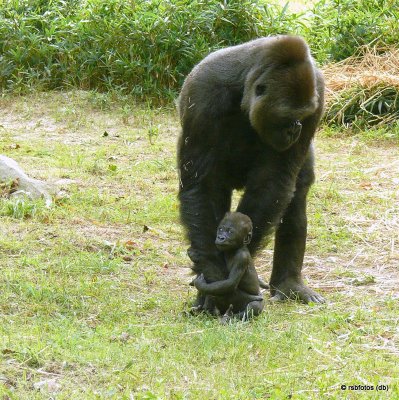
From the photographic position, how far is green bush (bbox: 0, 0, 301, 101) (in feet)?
34.6

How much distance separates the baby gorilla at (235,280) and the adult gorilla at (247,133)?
0.28 ft

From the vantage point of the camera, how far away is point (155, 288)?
18.5 ft

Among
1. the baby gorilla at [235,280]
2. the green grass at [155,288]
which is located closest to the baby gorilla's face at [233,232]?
the baby gorilla at [235,280]

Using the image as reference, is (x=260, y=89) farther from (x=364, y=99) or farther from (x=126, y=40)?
(x=126, y=40)

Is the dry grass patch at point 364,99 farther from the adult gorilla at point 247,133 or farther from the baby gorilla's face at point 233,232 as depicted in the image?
the baby gorilla's face at point 233,232

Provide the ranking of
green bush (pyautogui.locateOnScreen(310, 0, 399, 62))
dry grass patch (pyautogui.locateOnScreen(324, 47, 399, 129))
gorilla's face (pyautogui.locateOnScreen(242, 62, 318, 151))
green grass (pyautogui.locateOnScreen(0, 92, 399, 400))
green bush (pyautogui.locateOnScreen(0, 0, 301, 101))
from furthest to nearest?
green bush (pyautogui.locateOnScreen(310, 0, 399, 62))
green bush (pyautogui.locateOnScreen(0, 0, 301, 101))
dry grass patch (pyautogui.locateOnScreen(324, 47, 399, 129))
gorilla's face (pyautogui.locateOnScreen(242, 62, 318, 151))
green grass (pyautogui.locateOnScreen(0, 92, 399, 400))

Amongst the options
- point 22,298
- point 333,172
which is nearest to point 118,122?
point 333,172

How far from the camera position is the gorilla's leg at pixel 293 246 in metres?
5.53

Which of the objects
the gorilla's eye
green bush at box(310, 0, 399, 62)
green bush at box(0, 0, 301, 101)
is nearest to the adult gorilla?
the gorilla's eye

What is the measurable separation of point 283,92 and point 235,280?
1.06 metres

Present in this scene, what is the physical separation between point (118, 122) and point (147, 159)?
1368 millimetres

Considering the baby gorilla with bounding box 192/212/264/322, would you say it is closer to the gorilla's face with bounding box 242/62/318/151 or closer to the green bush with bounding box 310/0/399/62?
the gorilla's face with bounding box 242/62/318/151

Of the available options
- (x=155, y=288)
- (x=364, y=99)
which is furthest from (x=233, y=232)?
(x=364, y=99)

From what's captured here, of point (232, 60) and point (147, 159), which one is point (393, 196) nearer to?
point (147, 159)
